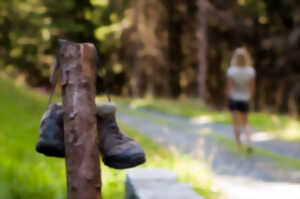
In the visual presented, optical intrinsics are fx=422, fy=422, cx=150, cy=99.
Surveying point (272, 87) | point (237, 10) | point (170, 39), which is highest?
point (237, 10)

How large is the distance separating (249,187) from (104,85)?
3602mm

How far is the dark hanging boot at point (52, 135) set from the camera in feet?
8.33

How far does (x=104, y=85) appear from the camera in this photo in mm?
2627

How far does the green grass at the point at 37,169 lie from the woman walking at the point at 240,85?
171cm

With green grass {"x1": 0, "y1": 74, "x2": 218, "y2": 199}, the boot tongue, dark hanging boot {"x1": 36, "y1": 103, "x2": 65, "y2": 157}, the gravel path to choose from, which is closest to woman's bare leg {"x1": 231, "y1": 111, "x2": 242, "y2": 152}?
the gravel path

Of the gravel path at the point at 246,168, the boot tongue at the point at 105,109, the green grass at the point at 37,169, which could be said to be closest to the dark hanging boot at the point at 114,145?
the boot tongue at the point at 105,109

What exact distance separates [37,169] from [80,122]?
7.95 ft

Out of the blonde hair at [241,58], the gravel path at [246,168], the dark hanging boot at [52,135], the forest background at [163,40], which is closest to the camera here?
the dark hanging boot at [52,135]

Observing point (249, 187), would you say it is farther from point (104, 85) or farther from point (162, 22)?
point (162, 22)

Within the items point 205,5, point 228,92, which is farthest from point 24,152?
point 205,5

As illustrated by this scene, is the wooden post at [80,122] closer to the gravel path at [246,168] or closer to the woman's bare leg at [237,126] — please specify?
the gravel path at [246,168]

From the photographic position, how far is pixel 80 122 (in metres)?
2.44

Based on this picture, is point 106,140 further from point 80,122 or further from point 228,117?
point 228,117

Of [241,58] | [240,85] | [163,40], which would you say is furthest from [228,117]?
[163,40]
